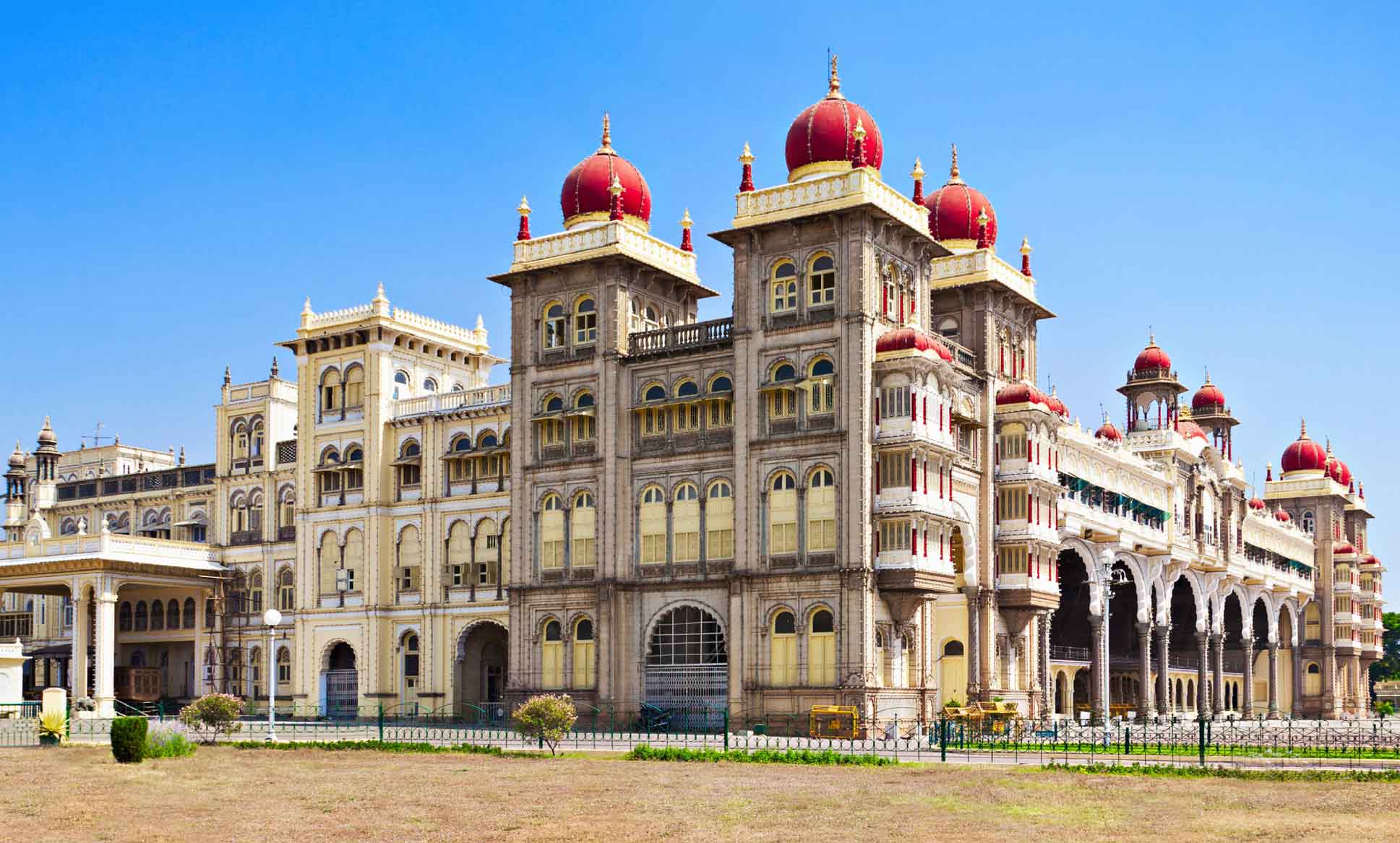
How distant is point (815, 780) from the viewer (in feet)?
106

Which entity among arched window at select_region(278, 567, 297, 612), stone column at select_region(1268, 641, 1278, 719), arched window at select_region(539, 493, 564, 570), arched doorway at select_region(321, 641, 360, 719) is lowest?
stone column at select_region(1268, 641, 1278, 719)

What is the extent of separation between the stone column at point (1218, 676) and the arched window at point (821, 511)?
38.8 meters

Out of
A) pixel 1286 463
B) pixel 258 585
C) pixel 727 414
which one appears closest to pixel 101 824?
pixel 727 414

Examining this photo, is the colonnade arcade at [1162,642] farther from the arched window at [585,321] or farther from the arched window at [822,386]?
the arched window at [585,321]

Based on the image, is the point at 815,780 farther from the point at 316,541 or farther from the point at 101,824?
the point at 316,541

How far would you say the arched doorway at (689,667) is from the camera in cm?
5472

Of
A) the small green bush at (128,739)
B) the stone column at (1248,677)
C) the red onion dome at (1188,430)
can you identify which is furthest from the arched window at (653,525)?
the stone column at (1248,677)

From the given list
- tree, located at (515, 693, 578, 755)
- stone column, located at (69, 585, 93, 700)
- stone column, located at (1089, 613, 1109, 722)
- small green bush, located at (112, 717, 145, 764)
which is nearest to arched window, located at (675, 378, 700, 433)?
tree, located at (515, 693, 578, 755)

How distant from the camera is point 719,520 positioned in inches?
2153

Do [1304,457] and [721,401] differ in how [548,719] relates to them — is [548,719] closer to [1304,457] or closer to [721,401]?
[721,401]

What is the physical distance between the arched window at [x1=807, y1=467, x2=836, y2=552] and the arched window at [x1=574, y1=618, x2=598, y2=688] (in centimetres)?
952

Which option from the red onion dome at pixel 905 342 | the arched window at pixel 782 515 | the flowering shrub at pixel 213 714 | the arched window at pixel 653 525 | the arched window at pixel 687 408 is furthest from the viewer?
the arched window at pixel 653 525

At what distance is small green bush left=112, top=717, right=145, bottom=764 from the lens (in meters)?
36.6

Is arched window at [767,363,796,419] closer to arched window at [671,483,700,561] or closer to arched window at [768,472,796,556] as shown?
arched window at [768,472,796,556]
